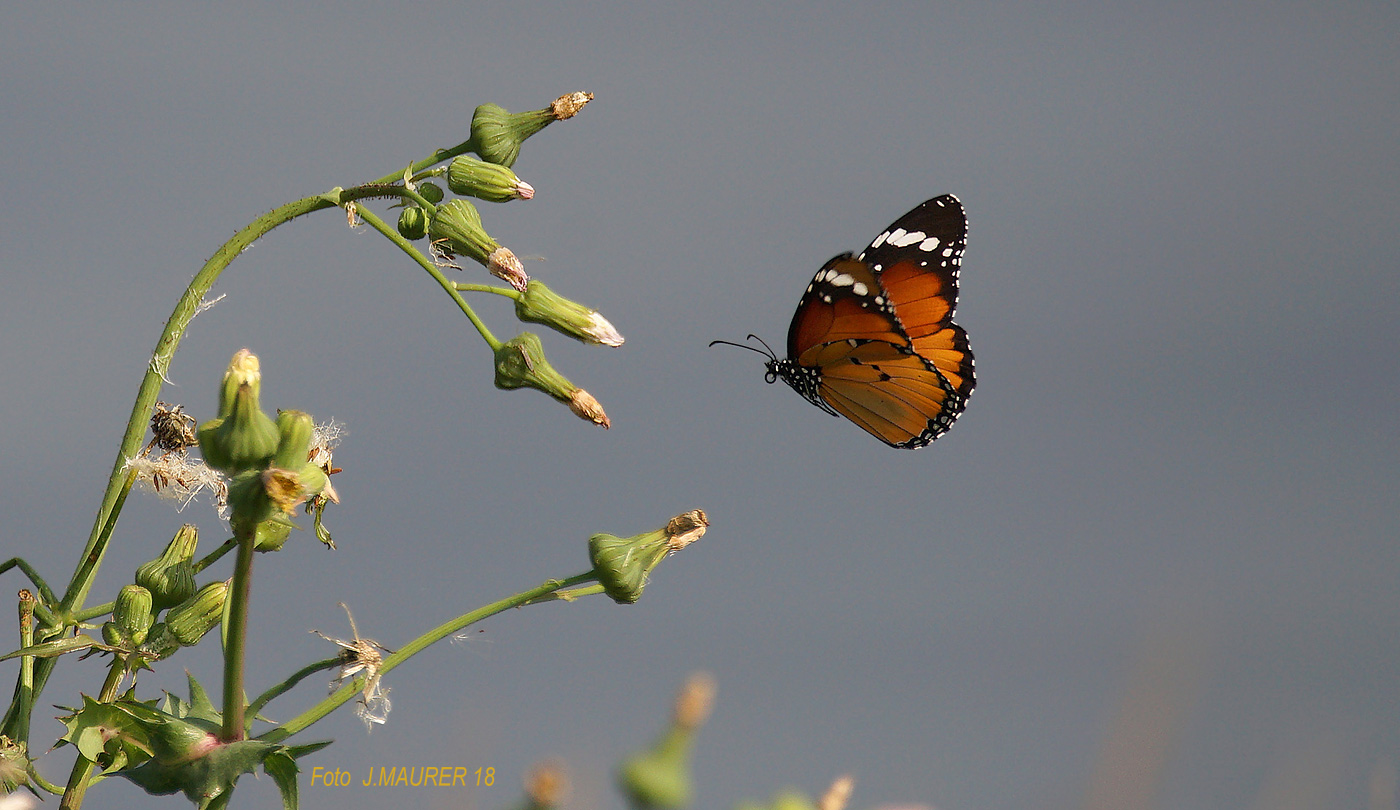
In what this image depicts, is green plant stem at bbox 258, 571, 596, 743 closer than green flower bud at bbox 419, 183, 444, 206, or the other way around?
green plant stem at bbox 258, 571, 596, 743

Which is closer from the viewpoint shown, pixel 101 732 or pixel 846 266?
pixel 101 732

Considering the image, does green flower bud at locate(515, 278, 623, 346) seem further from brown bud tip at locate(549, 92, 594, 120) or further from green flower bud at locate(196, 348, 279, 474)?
green flower bud at locate(196, 348, 279, 474)

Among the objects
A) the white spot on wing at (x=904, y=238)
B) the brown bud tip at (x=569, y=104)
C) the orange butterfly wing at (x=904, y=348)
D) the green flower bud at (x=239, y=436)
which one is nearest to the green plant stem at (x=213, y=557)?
the green flower bud at (x=239, y=436)

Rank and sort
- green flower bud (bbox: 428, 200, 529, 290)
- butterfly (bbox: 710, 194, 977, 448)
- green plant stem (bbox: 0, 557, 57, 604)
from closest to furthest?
green plant stem (bbox: 0, 557, 57, 604) < green flower bud (bbox: 428, 200, 529, 290) < butterfly (bbox: 710, 194, 977, 448)

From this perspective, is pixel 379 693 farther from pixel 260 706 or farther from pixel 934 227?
pixel 934 227

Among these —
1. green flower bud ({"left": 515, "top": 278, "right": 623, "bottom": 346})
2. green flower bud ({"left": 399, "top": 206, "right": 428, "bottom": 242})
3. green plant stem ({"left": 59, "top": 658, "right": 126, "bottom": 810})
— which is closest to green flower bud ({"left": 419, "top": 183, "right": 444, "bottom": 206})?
green flower bud ({"left": 399, "top": 206, "right": 428, "bottom": 242})

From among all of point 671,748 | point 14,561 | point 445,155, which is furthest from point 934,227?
point 671,748
